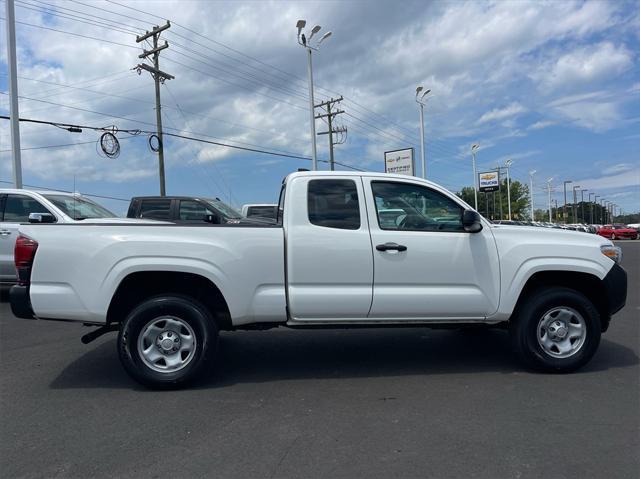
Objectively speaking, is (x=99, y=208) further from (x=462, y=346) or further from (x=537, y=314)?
(x=537, y=314)

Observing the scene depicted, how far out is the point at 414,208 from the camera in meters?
5.12

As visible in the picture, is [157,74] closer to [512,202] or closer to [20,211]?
[20,211]

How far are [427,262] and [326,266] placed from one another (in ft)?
3.17

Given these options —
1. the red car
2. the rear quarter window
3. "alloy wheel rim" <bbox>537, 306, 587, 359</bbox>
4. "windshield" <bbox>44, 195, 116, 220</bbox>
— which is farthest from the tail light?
the red car

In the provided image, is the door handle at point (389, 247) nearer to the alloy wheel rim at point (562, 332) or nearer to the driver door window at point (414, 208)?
the driver door window at point (414, 208)

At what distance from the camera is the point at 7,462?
134 inches

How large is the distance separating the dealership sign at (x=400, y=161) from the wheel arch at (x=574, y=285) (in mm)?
25663

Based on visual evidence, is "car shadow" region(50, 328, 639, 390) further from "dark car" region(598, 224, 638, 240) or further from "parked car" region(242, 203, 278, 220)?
"dark car" region(598, 224, 638, 240)

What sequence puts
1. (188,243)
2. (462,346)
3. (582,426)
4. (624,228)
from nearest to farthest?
(582,426), (188,243), (462,346), (624,228)

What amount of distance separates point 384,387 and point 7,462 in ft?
9.79

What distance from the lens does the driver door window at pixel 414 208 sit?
16.5ft

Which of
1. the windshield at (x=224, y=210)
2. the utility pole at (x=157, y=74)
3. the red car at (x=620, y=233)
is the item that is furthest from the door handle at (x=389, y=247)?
the red car at (x=620, y=233)

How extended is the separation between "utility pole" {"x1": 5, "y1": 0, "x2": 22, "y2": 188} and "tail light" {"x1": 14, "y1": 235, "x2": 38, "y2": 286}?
1150 centimetres

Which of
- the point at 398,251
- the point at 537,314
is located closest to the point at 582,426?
the point at 537,314
